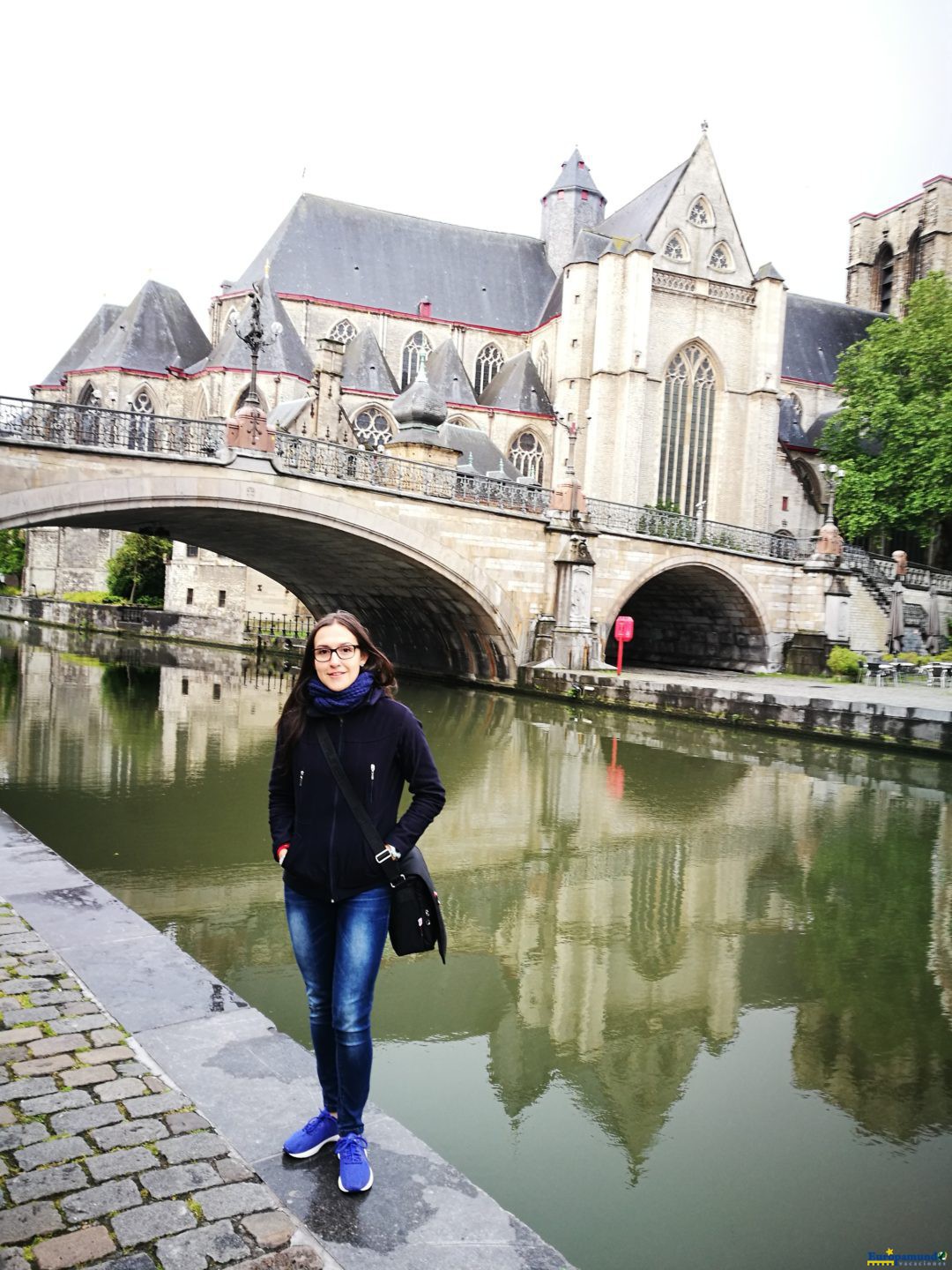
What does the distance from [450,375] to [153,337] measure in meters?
12.3

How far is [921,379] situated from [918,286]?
12.0 ft

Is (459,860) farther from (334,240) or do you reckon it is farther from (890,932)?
(334,240)

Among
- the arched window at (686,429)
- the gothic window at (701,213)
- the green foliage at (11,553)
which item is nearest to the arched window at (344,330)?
the arched window at (686,429)

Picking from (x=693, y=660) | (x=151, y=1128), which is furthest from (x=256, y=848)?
(x=693, y=660)

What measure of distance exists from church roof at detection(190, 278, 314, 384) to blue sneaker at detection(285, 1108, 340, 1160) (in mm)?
34552

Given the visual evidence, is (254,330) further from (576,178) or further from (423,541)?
(576,178)

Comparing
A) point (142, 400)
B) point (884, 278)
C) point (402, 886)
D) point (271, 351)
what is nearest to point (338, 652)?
point (402, 886)

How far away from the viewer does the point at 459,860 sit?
711cm

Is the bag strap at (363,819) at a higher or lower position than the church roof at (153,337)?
lower

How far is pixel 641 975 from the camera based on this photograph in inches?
195

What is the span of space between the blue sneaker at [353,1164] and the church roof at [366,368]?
118ft

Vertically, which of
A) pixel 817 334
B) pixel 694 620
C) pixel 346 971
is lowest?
pixel 346 971

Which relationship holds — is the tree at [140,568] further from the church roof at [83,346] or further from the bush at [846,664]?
the bush at [846,664]

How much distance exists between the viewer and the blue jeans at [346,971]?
2.66 metres
